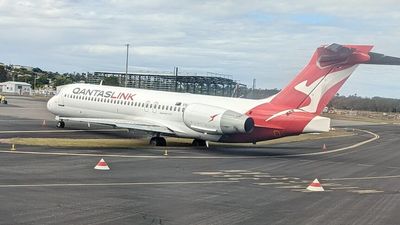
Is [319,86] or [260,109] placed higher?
[319,86]

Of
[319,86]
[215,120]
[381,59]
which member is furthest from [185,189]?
[381,59]

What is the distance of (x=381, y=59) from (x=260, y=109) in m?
6.50

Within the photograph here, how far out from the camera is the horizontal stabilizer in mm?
25734

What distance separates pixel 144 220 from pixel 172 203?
2.26 metres

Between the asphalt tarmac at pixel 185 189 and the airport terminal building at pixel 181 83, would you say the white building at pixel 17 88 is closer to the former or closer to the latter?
the airport terminal building at pixel 181 83

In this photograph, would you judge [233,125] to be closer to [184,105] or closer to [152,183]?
[184,105]

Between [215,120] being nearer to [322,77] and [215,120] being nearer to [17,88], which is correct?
[322,77]

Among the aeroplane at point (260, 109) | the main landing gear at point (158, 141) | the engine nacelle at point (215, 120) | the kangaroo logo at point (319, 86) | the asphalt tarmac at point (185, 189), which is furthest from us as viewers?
the main landing gear at point (158, 141)

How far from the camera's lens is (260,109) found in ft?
95.2

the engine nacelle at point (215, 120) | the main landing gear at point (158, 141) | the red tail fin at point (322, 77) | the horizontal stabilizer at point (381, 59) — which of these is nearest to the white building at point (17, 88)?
the main landing gear at point (158, 141)

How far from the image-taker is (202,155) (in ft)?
89.4

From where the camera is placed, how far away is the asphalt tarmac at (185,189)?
38.4 feet

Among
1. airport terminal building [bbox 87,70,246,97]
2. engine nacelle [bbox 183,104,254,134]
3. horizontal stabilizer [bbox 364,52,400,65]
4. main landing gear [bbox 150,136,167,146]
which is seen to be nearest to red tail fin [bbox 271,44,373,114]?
horizontal stabilizer [bbox 364,52,400,65]

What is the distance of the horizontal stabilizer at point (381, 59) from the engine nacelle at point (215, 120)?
6541mm
